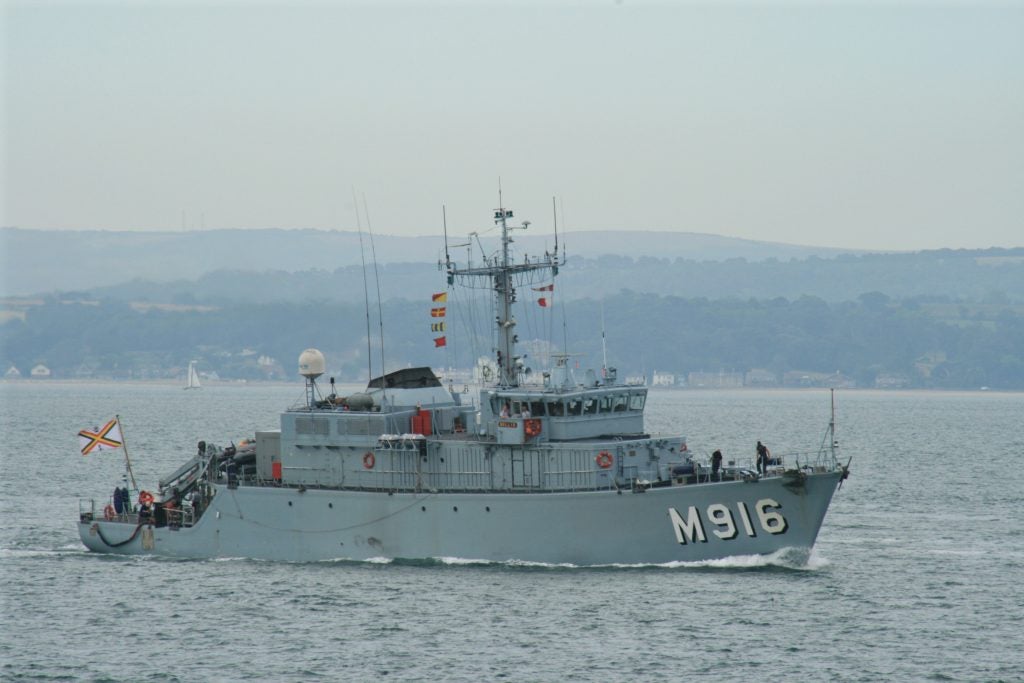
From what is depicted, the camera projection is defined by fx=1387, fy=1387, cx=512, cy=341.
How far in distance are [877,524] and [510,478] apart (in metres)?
17.0

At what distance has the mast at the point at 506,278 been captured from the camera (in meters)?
42.8

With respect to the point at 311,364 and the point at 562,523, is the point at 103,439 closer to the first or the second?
the point at 311,364

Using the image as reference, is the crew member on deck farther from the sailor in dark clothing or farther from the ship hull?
the sailor in dark clothing

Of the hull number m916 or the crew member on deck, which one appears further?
the crew member on deck

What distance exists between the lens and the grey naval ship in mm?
39188

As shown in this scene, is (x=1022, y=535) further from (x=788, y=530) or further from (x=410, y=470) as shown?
(x=410, y=470)

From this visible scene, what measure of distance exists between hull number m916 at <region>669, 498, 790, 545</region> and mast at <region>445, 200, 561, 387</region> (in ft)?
23.0

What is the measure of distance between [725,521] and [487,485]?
7.11 meters

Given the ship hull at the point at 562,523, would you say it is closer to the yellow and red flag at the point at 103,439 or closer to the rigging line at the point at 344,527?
the rigging line at the point at 344,527

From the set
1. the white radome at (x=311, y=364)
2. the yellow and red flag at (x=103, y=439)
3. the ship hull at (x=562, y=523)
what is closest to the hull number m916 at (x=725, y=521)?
the ship hull at (x=562, y=523)

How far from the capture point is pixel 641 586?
37.8 meters

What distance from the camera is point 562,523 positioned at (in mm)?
39594

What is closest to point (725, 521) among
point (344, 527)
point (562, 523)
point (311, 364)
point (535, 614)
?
point (562, 523)

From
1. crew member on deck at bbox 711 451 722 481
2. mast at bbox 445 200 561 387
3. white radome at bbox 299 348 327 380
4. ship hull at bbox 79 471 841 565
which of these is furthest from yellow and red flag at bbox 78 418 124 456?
crew member on deck at bbox 711 451 722 481
